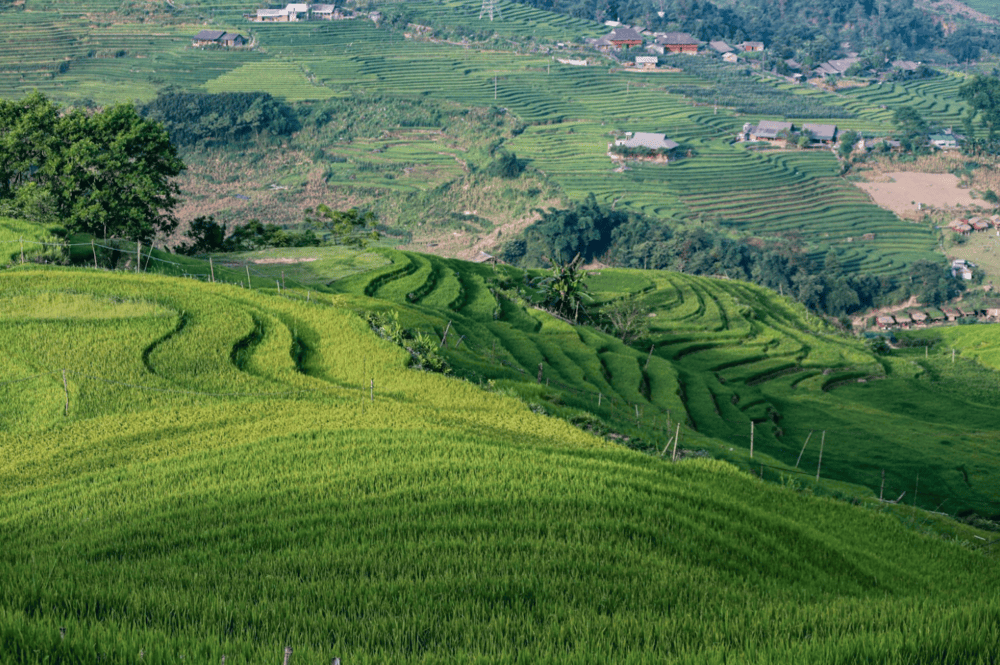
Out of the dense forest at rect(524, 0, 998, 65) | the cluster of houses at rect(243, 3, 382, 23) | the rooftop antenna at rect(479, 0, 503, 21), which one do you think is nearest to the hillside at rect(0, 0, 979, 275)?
the cluster of houses at rect(243, 3, 382, 23)

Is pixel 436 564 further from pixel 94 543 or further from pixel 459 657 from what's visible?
pixel 94 543

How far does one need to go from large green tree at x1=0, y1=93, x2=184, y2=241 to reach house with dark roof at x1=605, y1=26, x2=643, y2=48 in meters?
120

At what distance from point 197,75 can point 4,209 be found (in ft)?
291

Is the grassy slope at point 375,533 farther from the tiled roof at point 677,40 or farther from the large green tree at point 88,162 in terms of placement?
the tiled roof at point 677,40

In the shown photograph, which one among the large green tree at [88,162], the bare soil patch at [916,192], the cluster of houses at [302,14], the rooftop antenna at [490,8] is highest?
the rooftop antenna at [490,8]

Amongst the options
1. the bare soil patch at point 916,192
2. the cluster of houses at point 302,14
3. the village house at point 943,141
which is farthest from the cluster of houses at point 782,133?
the cluster of houses at point 302,14

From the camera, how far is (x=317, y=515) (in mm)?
10625

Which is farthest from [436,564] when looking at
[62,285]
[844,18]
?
[844,18]

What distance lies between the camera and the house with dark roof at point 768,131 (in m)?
115

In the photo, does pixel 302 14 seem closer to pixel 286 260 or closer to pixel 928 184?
pixel 928 184

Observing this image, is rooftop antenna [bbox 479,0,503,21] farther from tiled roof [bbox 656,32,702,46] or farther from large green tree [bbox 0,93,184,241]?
large green tree [bbox 0,93,184,241]

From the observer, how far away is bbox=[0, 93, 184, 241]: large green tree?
35.3 meters

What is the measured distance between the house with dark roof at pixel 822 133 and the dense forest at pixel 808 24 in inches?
1678

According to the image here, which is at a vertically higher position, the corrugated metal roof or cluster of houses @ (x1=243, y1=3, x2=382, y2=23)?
cluster of houses @ (x1=243, y1=3, x2=382, y2=23)
